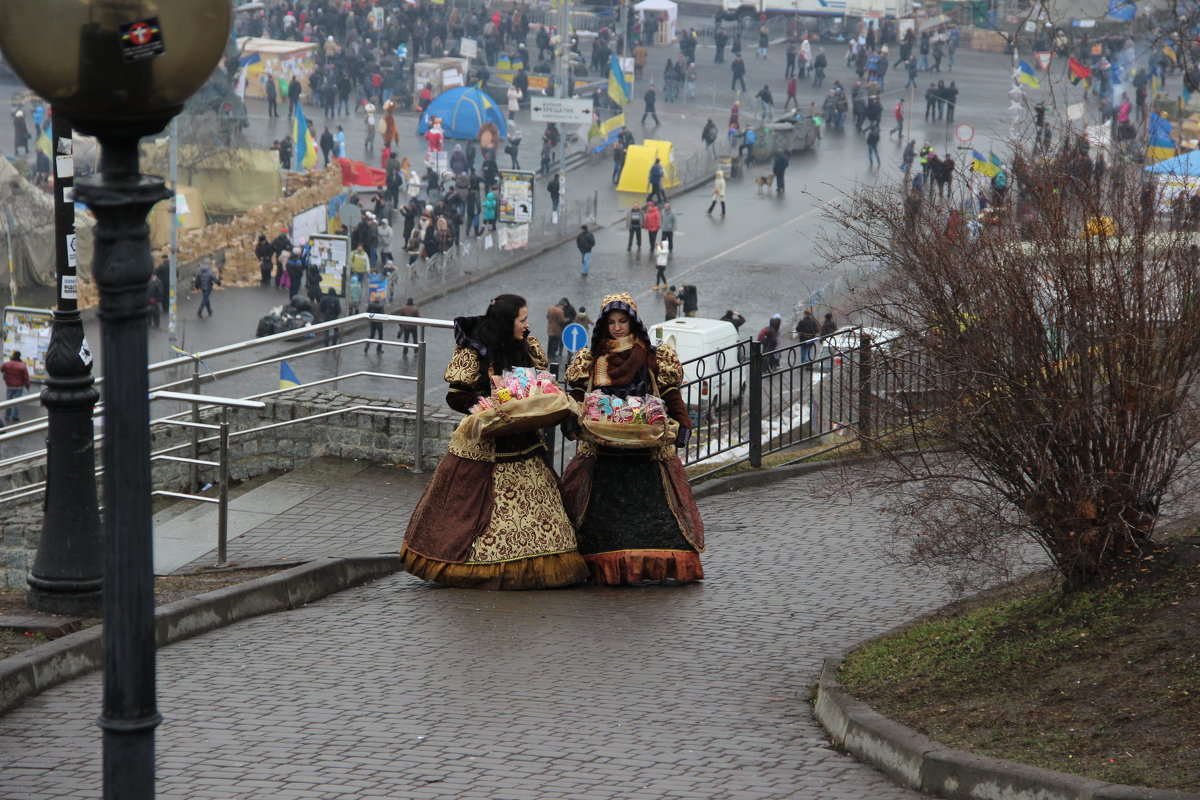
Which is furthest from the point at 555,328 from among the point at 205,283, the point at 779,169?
the point at 779,169

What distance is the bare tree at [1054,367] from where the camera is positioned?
6535 millimetres

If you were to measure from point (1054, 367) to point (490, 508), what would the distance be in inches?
146

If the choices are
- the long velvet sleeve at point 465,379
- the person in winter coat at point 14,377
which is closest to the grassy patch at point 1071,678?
the long velvet sleeve at point 465,379

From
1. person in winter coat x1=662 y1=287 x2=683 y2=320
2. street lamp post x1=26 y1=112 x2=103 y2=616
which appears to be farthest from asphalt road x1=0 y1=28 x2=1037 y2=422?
street lamp post x1=26 y1=112 x2=103 y2=616

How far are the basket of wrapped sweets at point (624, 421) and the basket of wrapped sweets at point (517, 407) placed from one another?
0.15m

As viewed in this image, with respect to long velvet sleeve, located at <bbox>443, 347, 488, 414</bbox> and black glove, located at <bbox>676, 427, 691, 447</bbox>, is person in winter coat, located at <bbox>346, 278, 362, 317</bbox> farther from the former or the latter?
black glove, located at <bbox>676, 427, 691, 447</bbox>

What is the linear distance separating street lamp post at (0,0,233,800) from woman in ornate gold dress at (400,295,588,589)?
19.1ft

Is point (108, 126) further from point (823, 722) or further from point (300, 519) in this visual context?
point (300, 519)

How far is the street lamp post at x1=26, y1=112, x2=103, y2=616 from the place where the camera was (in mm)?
8203

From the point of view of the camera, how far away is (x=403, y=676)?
7586mm

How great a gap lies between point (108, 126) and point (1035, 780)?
144 inches

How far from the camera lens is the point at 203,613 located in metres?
8.37

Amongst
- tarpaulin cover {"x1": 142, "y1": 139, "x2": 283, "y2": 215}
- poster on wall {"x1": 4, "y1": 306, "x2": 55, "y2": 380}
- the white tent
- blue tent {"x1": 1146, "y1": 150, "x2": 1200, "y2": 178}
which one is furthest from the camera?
the white tent

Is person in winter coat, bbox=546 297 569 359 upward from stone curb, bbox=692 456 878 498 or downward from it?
downward
